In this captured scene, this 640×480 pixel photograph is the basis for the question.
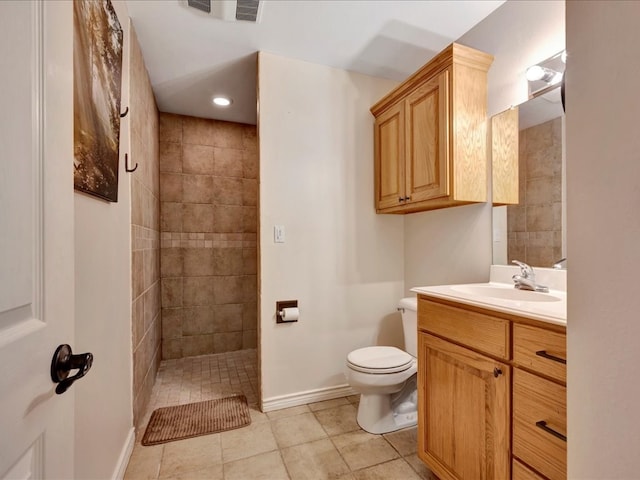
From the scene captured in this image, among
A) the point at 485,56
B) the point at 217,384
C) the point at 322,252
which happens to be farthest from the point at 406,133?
the point at 217,384

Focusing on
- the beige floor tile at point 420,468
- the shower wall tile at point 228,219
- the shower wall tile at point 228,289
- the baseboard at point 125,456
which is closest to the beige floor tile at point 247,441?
the baseboard at point 125,456

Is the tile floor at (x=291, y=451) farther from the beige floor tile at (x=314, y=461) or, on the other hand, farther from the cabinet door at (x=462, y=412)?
the cabinet door at (x=462, y=412)

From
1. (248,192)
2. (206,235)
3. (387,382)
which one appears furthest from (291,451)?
(248,192)

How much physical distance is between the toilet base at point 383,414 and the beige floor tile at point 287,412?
0.40 meters

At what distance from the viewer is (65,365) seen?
21.8 inches

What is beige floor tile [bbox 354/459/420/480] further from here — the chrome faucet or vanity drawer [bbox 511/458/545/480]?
the chrome faucet

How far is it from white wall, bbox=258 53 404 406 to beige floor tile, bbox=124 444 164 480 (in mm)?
670

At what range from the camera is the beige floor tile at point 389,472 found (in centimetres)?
140

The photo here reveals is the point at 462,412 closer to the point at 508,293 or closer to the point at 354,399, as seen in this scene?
the point at 508,293

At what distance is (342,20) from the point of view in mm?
1731

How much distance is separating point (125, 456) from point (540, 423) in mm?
1838

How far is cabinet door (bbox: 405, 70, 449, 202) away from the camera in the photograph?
Result: 1641 mm

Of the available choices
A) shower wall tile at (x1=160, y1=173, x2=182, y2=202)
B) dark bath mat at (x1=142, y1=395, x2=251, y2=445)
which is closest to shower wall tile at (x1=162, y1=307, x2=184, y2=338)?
dark bath mat at (x1=142, y1=395, x2=251, y2=445)

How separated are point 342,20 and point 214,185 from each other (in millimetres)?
1995
